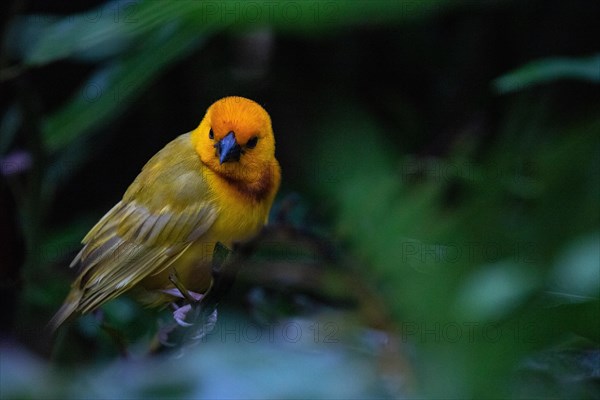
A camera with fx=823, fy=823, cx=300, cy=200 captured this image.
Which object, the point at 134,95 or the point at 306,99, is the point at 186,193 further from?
the point at 306,99

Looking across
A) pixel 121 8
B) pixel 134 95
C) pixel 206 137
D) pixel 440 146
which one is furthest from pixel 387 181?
pixel 440 146

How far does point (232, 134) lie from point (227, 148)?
15 mm

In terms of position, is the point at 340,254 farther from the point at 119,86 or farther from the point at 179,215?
the point at 119,86

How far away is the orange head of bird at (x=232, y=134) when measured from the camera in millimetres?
628

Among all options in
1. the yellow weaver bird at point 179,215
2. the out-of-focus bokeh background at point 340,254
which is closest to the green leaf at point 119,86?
the out-of-focus bokeh background at point 340,254

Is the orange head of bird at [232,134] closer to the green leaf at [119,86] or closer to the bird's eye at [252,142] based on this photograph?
the bird's eye at [252,142]

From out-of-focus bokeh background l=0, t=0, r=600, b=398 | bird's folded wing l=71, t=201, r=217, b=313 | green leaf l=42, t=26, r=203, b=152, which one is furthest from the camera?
green leaf l=42, t=26, r=203, b=152

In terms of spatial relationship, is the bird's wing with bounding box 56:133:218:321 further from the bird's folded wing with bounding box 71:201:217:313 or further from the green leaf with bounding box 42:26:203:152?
the green leaf with bounding box 42:26:203:152

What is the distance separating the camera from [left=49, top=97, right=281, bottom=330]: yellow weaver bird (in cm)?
62

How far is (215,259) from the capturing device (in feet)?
1.47

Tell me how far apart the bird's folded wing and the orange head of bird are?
2.1 inches

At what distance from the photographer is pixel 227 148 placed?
24.8 inches

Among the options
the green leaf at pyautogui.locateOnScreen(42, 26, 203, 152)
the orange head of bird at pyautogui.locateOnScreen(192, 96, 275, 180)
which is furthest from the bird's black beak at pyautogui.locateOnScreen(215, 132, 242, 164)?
the green leaf at pyautogui.locateOnScreen(42, 26, 203, 152)

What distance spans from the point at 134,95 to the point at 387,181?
0.86 metres
